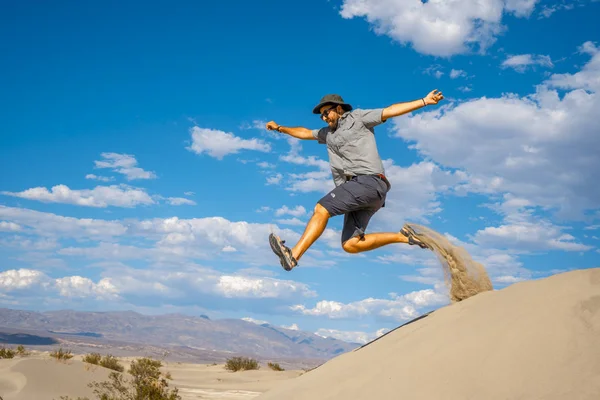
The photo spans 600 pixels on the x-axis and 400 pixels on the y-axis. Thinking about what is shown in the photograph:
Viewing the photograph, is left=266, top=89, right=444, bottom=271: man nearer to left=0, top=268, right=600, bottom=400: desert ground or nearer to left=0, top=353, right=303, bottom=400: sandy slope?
left=0, top=268, right=600, bottom=400: desert ground

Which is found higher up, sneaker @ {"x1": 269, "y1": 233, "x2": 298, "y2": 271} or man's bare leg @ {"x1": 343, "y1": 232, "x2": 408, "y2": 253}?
man's bare leg @ {"x1": 343, "y1": 232, "x2": 408, "y2": 253}

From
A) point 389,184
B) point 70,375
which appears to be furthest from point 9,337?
point 389,184

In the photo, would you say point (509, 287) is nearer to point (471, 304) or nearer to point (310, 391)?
point (471, 304)

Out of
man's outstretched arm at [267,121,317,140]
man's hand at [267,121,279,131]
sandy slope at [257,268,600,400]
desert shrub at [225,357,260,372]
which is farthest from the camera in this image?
desert shrub at [225,357,260,372]

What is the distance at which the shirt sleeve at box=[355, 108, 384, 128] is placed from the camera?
5793 millimetres

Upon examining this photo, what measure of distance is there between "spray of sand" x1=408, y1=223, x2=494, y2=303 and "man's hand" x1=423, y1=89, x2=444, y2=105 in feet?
4.89

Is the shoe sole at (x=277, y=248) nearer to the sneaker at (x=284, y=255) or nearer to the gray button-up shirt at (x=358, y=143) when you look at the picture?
the sneaker at (x=284, y=255)

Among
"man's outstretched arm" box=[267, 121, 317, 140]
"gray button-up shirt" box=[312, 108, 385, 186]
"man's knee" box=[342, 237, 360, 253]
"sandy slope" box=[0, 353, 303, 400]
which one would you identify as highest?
"man's outstretched arm" box=[267, 121, 317, 140]

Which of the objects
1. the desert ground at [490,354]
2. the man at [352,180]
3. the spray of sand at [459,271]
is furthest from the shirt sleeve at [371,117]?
the desert ground at [490,354]

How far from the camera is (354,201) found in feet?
18.7

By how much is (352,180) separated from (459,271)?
1490 millimetres

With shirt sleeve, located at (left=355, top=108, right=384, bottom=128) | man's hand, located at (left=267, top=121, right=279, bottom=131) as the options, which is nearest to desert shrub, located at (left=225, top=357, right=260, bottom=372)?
man's hand, located at (left=267, top=121, right=279, bottom=131)

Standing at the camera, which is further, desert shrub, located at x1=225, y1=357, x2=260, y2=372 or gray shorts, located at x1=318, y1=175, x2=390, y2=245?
desert shrub, located at x1=225, y1=357, x2=260, y2=372

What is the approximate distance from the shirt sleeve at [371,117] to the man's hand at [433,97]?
1.66 feet
